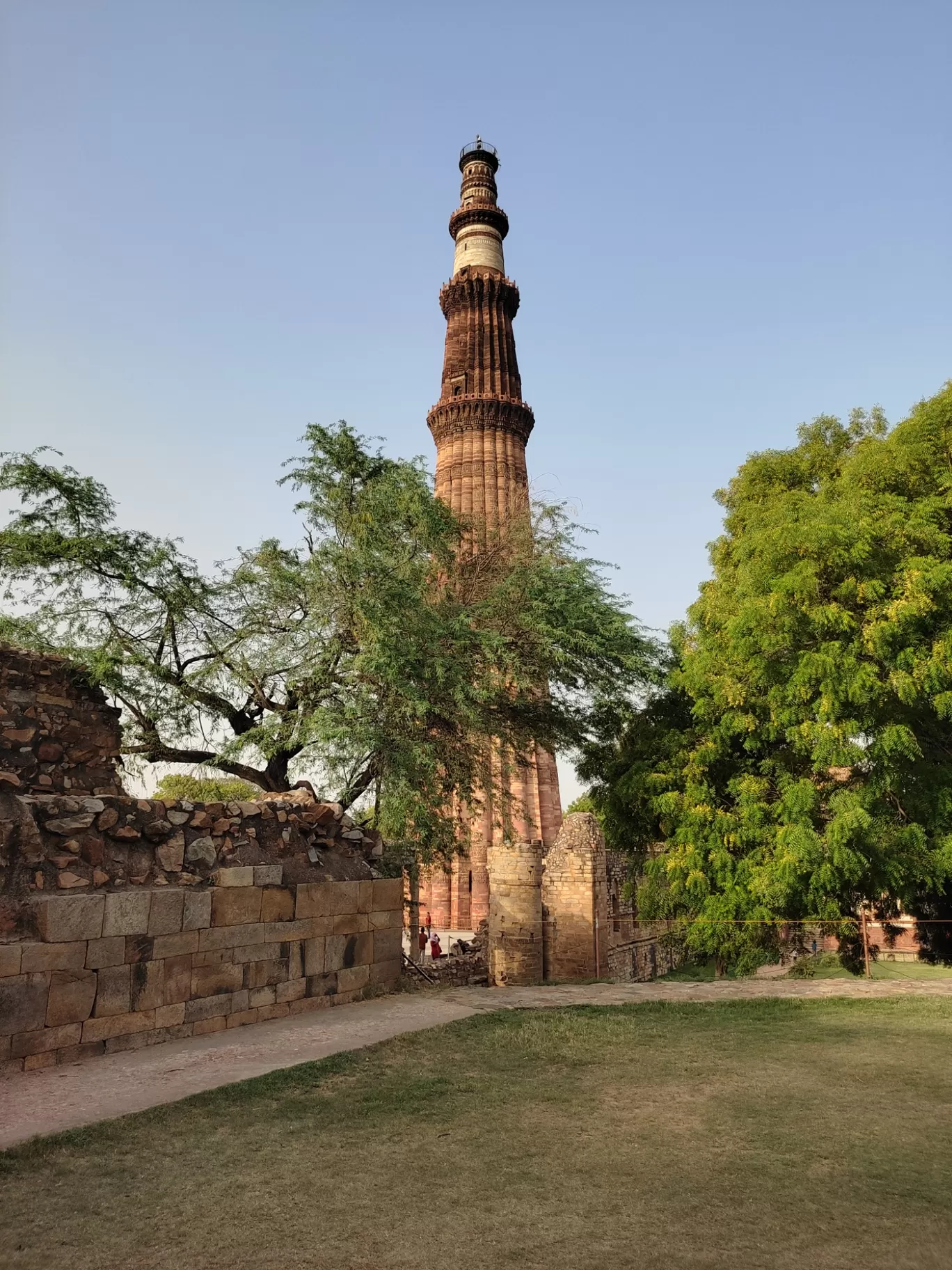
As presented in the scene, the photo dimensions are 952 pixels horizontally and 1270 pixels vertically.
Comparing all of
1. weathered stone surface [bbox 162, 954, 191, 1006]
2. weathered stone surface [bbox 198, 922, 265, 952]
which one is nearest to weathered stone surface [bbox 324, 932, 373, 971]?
weathered stone surface [bbox 198, 922, 265, 952]

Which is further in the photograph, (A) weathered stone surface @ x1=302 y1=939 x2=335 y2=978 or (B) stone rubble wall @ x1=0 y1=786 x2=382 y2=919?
(A) weathered stone surface @ x1=302 y1=939 x2=335 y2=978

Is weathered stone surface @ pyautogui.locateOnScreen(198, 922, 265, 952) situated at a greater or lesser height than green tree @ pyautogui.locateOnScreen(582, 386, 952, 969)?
lesser

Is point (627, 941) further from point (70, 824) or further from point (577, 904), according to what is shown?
point (70, 824)

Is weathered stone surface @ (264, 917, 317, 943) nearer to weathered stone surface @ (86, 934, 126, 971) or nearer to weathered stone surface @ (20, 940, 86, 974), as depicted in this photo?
weathered stone surface @ (86, 934, 126, 971)

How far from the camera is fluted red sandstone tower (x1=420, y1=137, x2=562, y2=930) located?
91.3 feet

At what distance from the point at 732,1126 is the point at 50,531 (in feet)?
35.7

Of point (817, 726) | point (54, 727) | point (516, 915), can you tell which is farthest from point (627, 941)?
point (54, 727)

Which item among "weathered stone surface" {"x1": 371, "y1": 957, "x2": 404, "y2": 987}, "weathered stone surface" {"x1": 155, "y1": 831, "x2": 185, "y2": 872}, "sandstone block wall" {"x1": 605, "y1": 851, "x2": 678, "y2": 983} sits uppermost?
"weathered stone surface" {"x1": 155, "y1": 831, "x2": 185, "y2": 872}

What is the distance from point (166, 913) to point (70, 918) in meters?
0.82

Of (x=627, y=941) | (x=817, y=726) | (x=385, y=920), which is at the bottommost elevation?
(x=627, y=941)

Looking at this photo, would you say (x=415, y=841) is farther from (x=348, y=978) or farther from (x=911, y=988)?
(x=911, y=988)

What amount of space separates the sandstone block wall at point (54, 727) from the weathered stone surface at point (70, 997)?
13.8ft

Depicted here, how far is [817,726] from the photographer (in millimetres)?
10602

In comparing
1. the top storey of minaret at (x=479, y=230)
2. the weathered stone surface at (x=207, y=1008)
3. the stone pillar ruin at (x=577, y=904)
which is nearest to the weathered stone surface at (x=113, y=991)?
the weathered stone surface at (x=207, y=1008)
